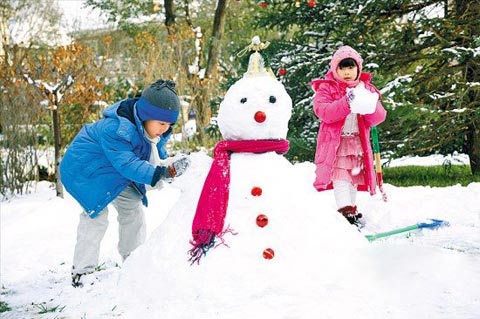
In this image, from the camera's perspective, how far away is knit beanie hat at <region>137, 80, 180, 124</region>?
11.8ft

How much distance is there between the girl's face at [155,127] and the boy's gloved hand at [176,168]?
391 mm

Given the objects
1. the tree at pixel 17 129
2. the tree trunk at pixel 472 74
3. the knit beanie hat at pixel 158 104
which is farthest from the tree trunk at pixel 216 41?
the knit beanie hat at pixel 158 104

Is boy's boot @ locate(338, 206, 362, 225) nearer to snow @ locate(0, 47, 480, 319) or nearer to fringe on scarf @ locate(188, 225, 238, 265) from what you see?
snow @ locate(0, 47, 480, 319)

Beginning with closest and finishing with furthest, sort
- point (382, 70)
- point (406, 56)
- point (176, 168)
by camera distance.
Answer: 1. point (176, 168)
2. point (406, 56)
3. point (382, 70)

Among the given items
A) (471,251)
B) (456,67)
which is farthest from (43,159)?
(471,251)

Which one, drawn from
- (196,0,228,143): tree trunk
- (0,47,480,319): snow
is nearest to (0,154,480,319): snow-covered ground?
(0,47,480,319): snow

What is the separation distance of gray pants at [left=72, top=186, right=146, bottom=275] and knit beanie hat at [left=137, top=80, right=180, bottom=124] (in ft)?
2.01

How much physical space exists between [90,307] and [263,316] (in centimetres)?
104

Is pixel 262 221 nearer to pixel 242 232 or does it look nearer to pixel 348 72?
pixel 242 232

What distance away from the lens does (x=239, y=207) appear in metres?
3.10

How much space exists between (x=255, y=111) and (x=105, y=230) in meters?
1.45

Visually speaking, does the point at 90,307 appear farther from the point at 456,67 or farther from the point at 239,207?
the point at 456,67

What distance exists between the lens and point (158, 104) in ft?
11.8

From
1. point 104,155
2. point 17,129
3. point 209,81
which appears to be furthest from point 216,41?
point 104,155
